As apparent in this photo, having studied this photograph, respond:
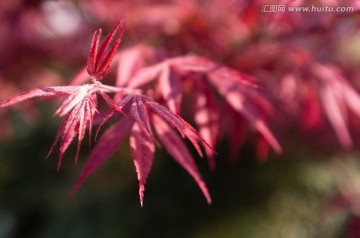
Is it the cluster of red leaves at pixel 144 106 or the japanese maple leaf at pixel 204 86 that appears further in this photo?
the japanese maple leaf at pixel 204 86

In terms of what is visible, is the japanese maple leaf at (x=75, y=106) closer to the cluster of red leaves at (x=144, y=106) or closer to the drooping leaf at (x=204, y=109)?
the cluster of red leaves at (x=144, y=106)

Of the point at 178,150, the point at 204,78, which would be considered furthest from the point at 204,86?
the point at 178,150

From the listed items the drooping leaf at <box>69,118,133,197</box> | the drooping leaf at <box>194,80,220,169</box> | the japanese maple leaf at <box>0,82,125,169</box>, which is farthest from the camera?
the drooping leaf at <box>194,80,220,169</box>

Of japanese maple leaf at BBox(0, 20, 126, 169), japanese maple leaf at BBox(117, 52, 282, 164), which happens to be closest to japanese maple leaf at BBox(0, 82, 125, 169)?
japanese maple leaf at BBox(0, 20, 126, 169)

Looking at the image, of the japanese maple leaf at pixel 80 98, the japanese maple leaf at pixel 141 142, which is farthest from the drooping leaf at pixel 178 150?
the japanese maple leaf at pixel 80 98

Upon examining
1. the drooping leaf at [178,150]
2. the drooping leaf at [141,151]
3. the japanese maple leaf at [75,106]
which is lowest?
the drooping leaf at [178,150]

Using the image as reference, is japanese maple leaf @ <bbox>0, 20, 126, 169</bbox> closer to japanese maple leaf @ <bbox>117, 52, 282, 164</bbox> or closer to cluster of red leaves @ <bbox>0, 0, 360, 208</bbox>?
cluster of red leaves @ <bbox>0, 0, 360, 208</bbox>

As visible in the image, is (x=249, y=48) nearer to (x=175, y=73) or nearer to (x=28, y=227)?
(x=175, y=73)

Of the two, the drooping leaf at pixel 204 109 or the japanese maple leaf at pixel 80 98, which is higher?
the japanese maple leaf at pixel 80 98

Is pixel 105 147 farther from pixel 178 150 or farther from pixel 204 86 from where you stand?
pixel 204 86

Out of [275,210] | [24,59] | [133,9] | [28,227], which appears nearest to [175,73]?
[133,9]

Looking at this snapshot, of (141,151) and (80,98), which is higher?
(80,98)
